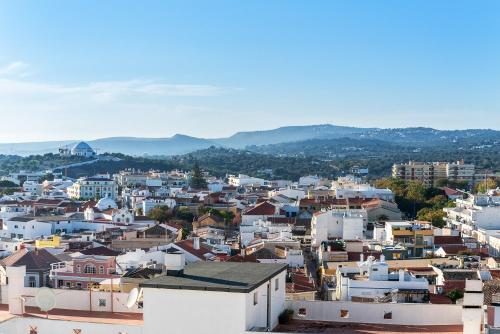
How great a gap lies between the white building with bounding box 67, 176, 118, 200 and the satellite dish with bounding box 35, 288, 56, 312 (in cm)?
8359

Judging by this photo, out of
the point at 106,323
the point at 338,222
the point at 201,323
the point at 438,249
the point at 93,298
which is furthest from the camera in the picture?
the point at 338,222

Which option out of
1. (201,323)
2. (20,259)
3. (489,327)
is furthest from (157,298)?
(20,259)

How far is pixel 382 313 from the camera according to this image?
13531 mm

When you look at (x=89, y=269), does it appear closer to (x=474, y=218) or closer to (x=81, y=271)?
(x=81, y=271)

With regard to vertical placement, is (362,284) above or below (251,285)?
below

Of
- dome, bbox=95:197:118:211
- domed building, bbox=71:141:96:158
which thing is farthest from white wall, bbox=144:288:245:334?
domed building, bbox=71:141:96:158

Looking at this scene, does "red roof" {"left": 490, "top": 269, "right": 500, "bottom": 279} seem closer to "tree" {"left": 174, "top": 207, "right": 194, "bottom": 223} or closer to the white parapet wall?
the white parapet wall

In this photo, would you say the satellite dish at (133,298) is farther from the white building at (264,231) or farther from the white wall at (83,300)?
the white building at (264,231)

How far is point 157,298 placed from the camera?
12133 millimetres

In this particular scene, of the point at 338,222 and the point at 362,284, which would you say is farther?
the point at 338,222

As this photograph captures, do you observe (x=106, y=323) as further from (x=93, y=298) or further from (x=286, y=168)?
(x=286, y=168)

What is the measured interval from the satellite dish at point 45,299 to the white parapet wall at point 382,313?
4.16 metres

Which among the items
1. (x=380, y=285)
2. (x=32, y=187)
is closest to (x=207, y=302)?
(x=380, y=285)

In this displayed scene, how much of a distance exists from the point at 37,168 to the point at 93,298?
5371 inches
